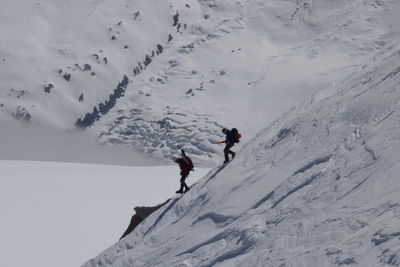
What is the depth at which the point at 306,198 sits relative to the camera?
13773mm

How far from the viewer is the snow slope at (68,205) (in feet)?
136

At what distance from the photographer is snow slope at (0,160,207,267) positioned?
4134 centimetres

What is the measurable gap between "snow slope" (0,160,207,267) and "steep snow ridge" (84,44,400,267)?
2224cm

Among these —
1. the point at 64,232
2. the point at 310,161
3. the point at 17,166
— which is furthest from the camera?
the point at 17,166

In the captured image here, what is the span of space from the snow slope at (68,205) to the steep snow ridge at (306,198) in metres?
22.2

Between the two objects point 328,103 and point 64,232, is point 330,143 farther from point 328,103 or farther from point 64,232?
point 64,232

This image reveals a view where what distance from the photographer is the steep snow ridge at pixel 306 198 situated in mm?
11750

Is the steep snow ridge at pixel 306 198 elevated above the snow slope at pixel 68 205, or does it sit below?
below

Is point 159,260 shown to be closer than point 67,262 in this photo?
Yes

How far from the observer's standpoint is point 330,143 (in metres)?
15.6

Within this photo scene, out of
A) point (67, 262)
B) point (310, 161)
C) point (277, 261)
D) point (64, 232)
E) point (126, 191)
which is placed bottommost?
point (277, 261)

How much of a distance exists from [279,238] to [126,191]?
143ft

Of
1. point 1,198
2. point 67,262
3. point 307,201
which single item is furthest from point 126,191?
point 307,201

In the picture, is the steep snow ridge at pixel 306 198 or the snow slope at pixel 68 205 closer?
the steep snow ridge at pixel 306 198
